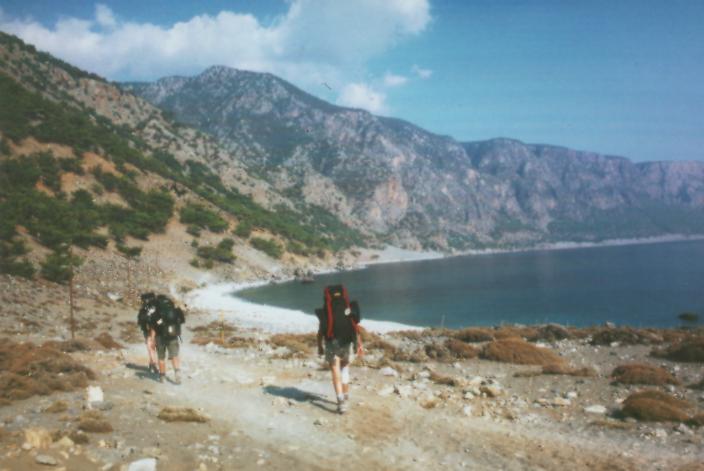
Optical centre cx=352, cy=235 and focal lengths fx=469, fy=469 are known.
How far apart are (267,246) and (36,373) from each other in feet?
381

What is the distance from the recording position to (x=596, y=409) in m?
11.0

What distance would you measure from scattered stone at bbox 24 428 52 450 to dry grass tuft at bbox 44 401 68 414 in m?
1.90

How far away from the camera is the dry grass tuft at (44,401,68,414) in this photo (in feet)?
28.3

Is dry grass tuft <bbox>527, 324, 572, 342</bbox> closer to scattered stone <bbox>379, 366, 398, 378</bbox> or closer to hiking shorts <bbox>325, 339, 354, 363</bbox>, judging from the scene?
scattered stone <bbox>379, 366, 398, 378</bbox>

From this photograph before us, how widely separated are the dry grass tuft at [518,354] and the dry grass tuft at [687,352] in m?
4.59

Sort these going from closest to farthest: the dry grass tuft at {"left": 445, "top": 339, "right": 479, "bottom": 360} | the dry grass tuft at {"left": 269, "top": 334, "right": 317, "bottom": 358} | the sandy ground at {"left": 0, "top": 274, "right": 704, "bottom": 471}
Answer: the sandy ground at {"left": 0, "top": 274, "right": 704, "bottom": 471} < the dry grass tuft at {"left": 445, "top": 339, "right": 479, "bottom": 360} < the dry grass tuft at {"left": 269, "top": 334, "right": 317, "bottom": 358}

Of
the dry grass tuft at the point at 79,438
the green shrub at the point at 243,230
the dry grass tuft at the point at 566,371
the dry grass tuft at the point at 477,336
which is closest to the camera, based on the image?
the dry grass tuft at the point at 79,438

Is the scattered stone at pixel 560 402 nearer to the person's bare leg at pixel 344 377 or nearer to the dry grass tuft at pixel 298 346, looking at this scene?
the person's bare leg at pixel 344 377

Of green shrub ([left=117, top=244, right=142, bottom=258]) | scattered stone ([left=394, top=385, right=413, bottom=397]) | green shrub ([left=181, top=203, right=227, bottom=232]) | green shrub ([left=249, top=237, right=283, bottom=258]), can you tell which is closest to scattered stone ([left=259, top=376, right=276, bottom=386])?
scattered stone ([left=394, top=385, right=413, bottom=397])

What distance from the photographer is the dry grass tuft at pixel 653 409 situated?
394 inches

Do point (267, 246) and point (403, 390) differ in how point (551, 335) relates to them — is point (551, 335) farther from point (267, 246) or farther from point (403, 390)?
point (267, 246)

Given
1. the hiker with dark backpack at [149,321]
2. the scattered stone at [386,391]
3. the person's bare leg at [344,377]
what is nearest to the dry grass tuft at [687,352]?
the scattered stone at [386,391]

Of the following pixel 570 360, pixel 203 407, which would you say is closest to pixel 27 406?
pixel 203 407

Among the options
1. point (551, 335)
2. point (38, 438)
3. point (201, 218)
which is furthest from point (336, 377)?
point (201, 218)
